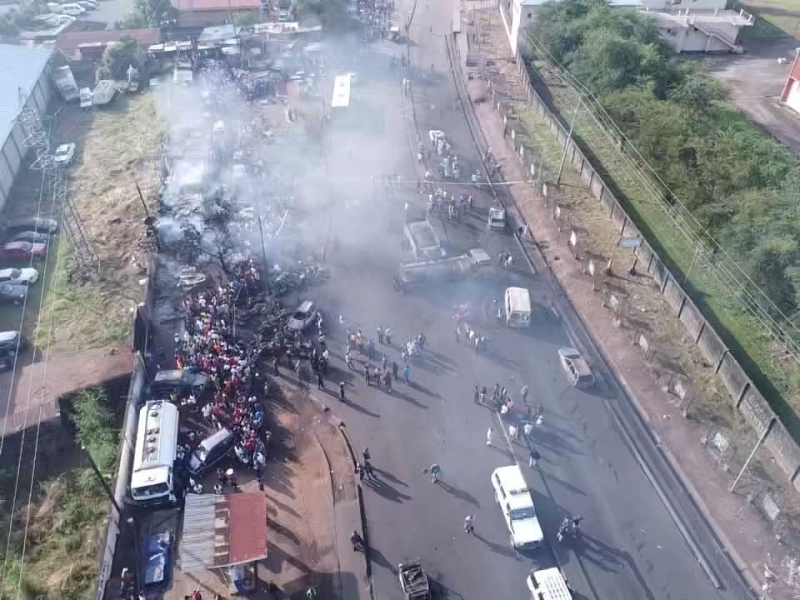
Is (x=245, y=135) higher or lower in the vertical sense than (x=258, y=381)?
higher

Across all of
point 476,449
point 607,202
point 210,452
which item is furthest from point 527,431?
point 607,202

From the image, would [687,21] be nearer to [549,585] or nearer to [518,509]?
[518,509]

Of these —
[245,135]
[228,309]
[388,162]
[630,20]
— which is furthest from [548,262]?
[630,20]

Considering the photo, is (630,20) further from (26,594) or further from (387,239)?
(26,594)

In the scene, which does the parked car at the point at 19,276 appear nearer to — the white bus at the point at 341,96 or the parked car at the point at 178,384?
the parked car at the point at 178,384

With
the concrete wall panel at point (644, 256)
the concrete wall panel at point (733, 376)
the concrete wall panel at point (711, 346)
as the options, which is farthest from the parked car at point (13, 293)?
the concrete wall panel at point (733, 376)

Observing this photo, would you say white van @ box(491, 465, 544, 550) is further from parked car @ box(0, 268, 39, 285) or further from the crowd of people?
parked car @ box(0, 268, 39, 285)

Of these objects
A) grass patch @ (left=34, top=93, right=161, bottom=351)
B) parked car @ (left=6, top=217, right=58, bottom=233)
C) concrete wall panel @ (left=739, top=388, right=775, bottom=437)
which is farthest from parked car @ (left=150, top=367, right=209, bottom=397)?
concrete wall panel @ (left=739, top=388, right=775, bottom=437)
